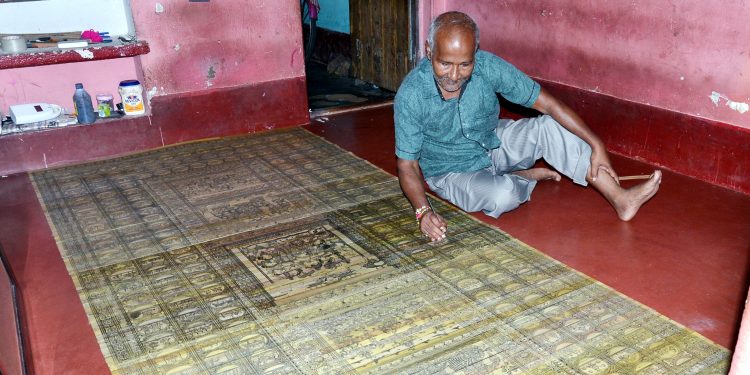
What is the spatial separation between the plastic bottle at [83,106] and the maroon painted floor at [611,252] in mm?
545

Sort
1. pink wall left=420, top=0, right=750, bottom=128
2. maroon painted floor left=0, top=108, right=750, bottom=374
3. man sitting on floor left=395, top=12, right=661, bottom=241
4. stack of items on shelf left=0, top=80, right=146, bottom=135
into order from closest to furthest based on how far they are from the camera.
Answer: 1. maroon painted floor left=0, top=108, right=750, bottom=374
2. man sitting on floor left=395, top=12, right=661, bottom=241
3. pink wall left=420, top=0, right=750, bottom=128
4. stack of items on shelf left=0, top=80, right=146, bottom=135

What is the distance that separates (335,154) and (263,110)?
0.83m

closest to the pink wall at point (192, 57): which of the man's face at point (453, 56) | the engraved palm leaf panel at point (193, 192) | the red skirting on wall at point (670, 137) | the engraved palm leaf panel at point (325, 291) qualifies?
the engraved palm leaf panel at point (193, 192)

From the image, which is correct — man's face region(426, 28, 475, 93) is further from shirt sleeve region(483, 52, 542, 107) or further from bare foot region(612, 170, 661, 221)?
bare foot region(612, 170, 661, 221)

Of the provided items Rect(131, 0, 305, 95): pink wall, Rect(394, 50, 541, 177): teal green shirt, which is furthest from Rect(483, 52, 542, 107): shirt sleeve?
Rect(131, 0, 305, 95): pink wall

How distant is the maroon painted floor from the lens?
2029 millimetres

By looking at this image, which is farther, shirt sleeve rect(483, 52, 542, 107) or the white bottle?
the white bottle

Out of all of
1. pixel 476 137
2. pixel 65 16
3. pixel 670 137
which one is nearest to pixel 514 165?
pixel 476 137

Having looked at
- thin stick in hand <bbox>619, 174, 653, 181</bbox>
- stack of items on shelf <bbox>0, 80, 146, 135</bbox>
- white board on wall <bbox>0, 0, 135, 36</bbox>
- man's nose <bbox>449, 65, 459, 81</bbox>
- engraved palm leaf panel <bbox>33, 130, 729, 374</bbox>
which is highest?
white board on wall <bbox>0, 0, 135, 36</bbox>

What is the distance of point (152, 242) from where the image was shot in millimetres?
2668

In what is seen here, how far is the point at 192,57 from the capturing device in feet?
13.1

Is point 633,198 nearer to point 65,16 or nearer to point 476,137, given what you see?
point 476,137

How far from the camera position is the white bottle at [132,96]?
12.7ft

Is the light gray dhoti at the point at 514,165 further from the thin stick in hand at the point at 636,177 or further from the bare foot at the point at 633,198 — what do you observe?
the thin stick in hand at the point at 636,177
